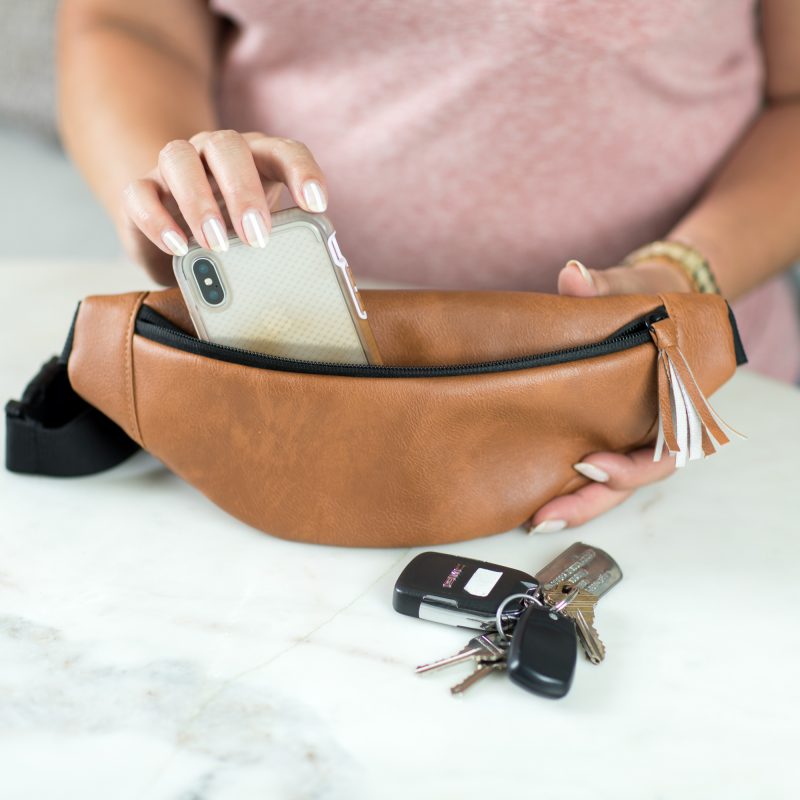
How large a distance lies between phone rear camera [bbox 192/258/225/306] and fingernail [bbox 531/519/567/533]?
288 millimetres

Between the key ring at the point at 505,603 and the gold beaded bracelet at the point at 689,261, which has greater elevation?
the gold beaded bracelet at the point at 689,261

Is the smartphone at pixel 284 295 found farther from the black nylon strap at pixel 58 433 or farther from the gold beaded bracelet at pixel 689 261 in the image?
the gold beaded bracelet at pixel 689 261

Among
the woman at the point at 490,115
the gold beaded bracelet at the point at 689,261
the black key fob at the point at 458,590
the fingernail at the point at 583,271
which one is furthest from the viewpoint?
the woman at the point at 490,115

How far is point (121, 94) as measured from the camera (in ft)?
3.14

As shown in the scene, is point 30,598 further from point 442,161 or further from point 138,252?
point 442,161

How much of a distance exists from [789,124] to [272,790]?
930 mm

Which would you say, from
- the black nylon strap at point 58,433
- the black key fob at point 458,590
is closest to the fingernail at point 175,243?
the black nylon strap at point 58,433

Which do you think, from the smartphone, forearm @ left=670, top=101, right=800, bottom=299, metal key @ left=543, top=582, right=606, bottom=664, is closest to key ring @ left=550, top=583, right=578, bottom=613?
metal key @ left=543, top=582, right=606, bottom=664

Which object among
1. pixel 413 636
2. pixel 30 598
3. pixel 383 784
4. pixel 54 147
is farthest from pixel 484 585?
pixel 54 147

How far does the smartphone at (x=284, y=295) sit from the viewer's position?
0.62 meters

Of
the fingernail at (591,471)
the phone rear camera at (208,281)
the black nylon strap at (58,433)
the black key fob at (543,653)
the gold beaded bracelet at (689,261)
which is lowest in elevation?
the black key fob at (543,653)

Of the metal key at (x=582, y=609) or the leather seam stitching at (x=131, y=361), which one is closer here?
the metal key at (x=582, y=609)

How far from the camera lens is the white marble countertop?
47cm

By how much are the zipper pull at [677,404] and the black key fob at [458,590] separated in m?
0.15
